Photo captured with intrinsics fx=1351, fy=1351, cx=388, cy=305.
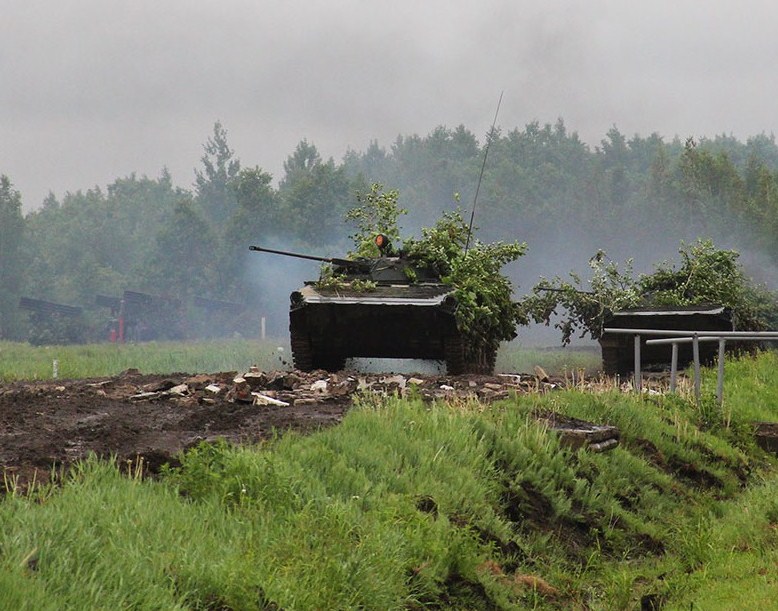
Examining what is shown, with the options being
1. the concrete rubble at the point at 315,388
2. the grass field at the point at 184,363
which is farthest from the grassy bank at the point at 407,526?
the grass field at the point at 184,363

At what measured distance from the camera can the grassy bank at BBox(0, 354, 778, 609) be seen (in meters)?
5.68

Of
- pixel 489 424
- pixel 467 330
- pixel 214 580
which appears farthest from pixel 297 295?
pixel 214 580

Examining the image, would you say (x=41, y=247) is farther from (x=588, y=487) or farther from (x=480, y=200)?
(x=588, y=487)

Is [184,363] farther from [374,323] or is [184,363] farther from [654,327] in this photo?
[374,323]

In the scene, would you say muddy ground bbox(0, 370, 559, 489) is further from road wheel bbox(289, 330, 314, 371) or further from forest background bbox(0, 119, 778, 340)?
forest background bbox(0, 119, 778, 340)

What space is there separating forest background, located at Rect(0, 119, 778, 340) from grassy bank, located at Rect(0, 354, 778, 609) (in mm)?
47021

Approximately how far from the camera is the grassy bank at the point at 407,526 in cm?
568

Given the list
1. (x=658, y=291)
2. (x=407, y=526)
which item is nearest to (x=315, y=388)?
(x=407, y=526)

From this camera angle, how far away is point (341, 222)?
237 ft

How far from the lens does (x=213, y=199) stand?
→ 9962 cm

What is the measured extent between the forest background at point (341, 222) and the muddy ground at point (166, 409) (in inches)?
1665

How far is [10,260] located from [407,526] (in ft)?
203

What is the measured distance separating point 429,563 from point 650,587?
1.50m

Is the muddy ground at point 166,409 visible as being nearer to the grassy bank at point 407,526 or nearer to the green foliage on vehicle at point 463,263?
the grassy bank at point 407,526
